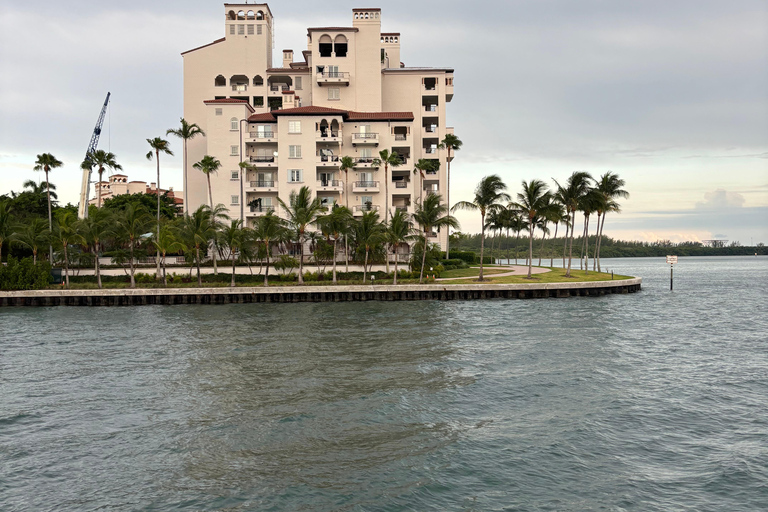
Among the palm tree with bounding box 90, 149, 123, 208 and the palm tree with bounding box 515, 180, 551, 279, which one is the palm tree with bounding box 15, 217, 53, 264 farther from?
the palm tree with bounding box 515, 180, 551, 279

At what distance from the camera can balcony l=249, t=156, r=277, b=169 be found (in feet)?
251

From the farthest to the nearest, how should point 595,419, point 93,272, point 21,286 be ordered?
1. point 93,272
2. point 21,286
3. point 595,419

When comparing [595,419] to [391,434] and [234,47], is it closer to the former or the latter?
[391,434]

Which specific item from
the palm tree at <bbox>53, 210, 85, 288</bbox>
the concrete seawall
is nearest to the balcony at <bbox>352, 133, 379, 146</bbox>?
the concrete seawall

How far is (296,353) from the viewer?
29125mm

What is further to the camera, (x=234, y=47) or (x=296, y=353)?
(x=234, y=47)

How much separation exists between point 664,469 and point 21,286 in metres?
61.4

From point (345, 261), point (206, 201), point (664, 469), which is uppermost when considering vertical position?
point (206, 201)

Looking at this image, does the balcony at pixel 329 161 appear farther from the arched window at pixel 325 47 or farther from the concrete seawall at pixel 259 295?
the concrete seawall at pixel 259 295

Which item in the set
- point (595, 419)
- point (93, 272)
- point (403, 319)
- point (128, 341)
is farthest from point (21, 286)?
point (595, 419)

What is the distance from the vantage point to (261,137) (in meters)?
77.4

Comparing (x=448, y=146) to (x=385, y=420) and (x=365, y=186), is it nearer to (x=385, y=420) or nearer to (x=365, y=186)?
(x=365, y=186)

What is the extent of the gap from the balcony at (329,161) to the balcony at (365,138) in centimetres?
374

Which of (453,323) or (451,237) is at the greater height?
(451,237)
